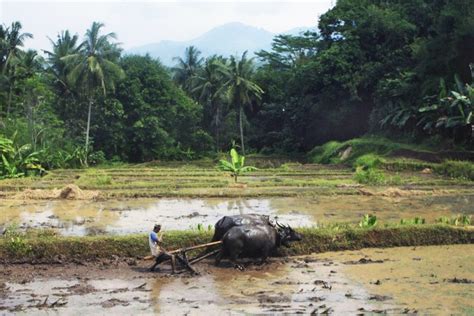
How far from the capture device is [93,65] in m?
40.9

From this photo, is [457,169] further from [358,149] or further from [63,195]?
[63,195]

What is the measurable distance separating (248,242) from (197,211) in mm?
7436

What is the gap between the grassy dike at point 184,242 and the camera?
1291 cm

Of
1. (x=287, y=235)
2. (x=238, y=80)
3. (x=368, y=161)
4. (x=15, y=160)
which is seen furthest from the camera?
(x=238, y=80)

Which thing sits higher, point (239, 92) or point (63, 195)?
point (239, 92)

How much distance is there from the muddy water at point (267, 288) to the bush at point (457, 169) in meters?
15.1

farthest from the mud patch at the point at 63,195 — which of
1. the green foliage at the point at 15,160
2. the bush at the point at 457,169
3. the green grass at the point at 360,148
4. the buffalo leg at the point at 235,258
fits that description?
the green grass at the point at 360,148

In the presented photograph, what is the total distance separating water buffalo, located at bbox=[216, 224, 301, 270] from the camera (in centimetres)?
1242

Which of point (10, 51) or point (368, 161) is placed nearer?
point (368, 161)

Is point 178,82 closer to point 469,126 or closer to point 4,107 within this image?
point 4,107

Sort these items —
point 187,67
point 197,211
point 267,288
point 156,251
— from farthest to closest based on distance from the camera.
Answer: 1. point 187,67
2. point 197,211
3. point 156,251
4. point 267,288

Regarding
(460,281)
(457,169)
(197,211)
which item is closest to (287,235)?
(460,281)

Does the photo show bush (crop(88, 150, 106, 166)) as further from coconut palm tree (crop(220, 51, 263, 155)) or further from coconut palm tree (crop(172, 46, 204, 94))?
coconut palm tree (crop(172, 46, 204, 94))

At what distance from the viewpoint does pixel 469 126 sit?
104ft
